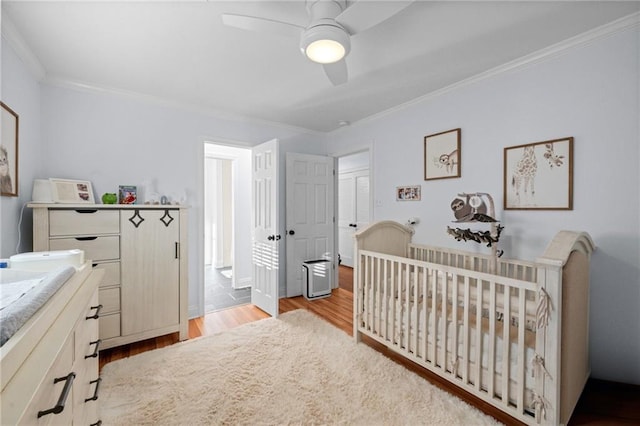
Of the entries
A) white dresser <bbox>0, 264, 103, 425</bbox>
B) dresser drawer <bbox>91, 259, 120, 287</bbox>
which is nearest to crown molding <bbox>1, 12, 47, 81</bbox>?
dresser drawer <bbox>91, 259, 120, 287</bbox>

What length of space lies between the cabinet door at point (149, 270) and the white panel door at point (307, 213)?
4.99ft

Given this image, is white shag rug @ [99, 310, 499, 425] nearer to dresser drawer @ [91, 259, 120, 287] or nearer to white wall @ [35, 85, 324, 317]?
dresser drawer @ [91, 259, 120, 287]

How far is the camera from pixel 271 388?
6.12 feet

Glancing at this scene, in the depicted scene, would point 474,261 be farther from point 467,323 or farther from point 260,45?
point 260,45

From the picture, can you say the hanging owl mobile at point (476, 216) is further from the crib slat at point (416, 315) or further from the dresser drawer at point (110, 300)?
the dresser drawer at point (110, 300)

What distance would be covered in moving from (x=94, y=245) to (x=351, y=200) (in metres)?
4.46

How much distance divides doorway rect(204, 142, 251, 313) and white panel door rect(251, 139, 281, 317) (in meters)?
0.53

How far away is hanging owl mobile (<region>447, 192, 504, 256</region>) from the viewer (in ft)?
6.80

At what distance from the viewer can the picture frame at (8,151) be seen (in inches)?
66.0

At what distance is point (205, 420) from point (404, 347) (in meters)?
1.43

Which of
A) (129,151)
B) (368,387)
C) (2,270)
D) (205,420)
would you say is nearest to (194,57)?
(129,151)

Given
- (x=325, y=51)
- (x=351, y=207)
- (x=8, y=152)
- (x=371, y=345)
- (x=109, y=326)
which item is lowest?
(x=371, y=345)

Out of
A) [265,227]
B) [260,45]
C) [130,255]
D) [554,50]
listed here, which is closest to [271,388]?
[130,255]

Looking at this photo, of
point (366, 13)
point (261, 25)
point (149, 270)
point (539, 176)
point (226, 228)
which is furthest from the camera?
point (226, 228)
